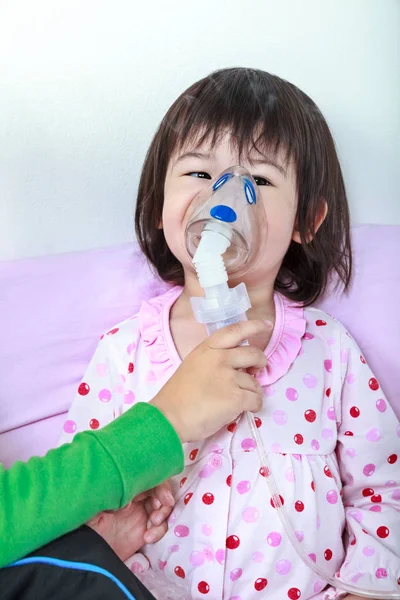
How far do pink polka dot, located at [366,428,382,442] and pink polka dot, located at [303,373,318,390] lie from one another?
123 mm

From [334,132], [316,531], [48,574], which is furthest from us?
[334,132]

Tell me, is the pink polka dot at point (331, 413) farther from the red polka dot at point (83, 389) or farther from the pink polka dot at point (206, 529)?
the red polka dot at point (83, 389)

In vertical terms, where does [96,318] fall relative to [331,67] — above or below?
below

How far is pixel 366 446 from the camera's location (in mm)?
1258

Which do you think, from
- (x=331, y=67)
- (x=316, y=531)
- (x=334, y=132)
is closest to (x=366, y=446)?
(x=316, y=531)

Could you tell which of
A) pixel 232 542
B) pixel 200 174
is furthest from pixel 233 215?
pixel 232 542

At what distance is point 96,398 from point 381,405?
1.56 ft

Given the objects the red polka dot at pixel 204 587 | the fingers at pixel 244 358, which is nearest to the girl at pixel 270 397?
the red polka dot at pixel 204 587

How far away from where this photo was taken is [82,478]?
90 cm

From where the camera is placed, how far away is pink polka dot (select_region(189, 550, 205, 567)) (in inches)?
44.9

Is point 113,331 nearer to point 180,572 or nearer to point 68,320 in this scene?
point 68,320

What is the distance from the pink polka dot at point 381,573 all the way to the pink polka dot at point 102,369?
53 cm

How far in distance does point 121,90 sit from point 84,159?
0.50 ft

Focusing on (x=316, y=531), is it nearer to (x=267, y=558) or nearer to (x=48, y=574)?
(x=267, y=558)
